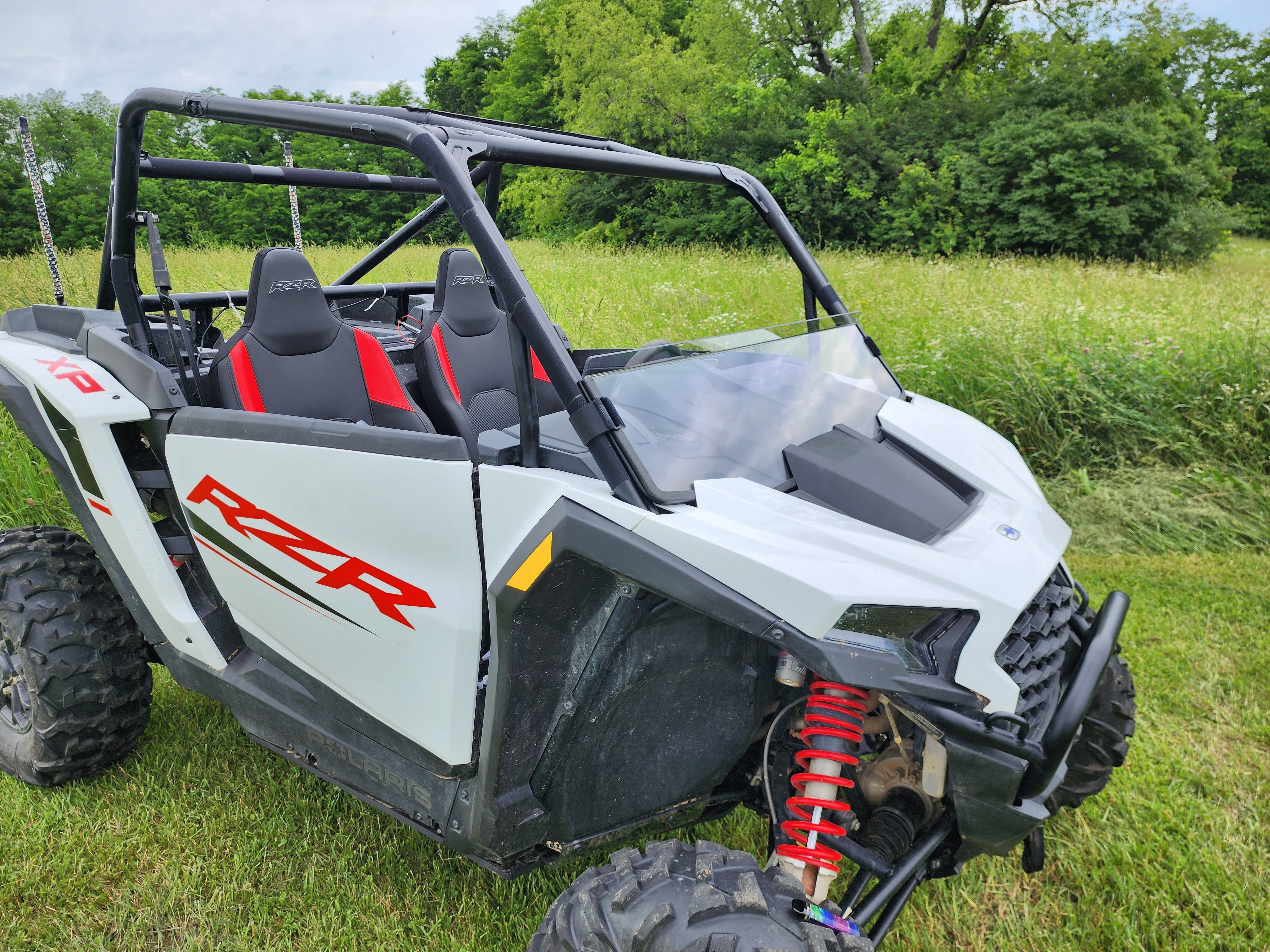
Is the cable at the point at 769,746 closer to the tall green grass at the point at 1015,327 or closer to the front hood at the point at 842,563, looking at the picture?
the front hood at the point at 842,563

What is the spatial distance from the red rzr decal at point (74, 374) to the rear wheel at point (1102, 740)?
2.54 metres

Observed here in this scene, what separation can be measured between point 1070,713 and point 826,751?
0.41 m

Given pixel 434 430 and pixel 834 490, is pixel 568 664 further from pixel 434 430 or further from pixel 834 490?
pixel 434 430

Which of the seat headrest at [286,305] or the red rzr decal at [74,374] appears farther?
the seat headrest at [286,305]

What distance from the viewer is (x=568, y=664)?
5.00 feet

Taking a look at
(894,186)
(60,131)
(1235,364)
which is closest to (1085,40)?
(894,186)

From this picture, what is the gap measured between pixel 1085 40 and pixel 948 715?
2329 cm

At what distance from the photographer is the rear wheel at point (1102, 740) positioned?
205cm

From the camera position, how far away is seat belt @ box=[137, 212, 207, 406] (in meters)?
2.25

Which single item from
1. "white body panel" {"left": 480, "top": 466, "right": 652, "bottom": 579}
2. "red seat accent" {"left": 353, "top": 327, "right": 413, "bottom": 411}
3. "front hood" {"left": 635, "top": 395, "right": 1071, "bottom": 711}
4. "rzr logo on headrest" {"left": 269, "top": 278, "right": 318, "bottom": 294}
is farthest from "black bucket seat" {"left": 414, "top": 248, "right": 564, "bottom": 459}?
"front hood" {"left": 635, "top": 395, "right": 1071, "bottom": 711}

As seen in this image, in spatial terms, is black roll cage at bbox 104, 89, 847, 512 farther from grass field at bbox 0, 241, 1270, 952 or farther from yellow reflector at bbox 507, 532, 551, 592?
grass field at bbox 0, 241, 1270, 952

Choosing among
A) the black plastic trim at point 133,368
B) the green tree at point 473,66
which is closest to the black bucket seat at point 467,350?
the black plastic trim at point 133,368

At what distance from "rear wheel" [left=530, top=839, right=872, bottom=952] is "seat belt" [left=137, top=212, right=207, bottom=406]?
1662mm

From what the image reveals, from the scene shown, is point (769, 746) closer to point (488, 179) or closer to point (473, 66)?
point (488, 179)
